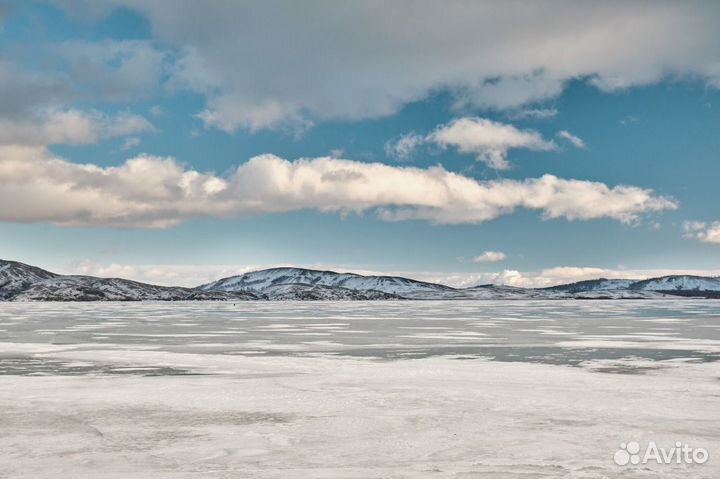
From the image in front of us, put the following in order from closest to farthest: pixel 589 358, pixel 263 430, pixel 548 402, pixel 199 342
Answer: pixel 263 430 → pixel 548 402 → pixel 589 358 → pixel 199 342

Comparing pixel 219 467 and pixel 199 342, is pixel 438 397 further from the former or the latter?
pixel 199 342

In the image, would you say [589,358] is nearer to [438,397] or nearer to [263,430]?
[438,397]

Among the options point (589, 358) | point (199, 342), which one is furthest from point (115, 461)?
point (199, 342)

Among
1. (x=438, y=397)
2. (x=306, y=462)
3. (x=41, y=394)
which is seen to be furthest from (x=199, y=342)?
(x=306, y=462)

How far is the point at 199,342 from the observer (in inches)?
1379

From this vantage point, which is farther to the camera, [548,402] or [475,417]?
[548,402]

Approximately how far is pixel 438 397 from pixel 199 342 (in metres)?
21.5

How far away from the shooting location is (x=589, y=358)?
25312 mm

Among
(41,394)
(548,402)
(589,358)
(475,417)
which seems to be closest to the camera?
(475,417)

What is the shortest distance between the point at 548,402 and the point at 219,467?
8.28 metres
